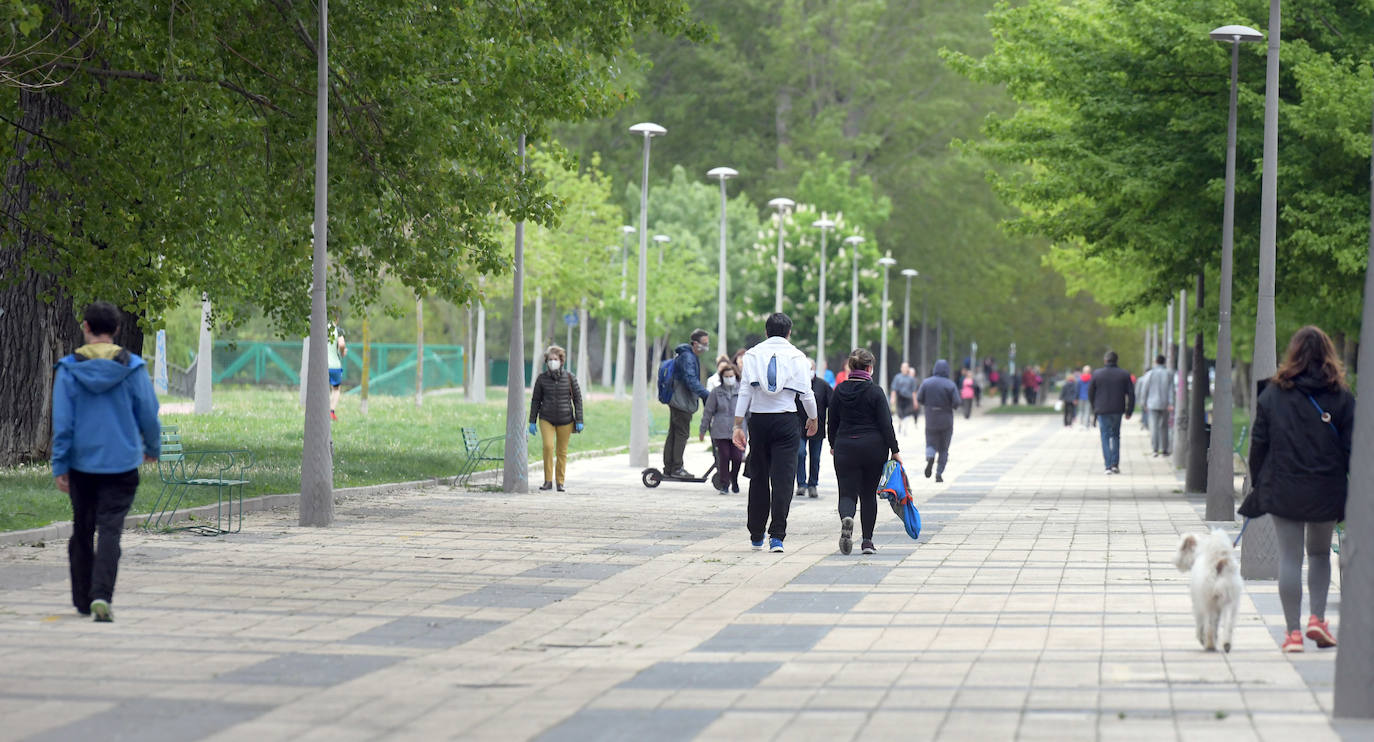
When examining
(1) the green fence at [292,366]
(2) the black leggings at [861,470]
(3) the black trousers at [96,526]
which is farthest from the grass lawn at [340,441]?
(1) the green fence at [292,366]

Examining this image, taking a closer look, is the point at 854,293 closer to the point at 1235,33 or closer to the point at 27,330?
the point at 1235,33

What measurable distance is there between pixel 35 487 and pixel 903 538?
7955 mm

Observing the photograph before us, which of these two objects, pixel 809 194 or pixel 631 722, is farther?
pixel 809 194

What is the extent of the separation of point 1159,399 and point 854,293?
25.8 meters

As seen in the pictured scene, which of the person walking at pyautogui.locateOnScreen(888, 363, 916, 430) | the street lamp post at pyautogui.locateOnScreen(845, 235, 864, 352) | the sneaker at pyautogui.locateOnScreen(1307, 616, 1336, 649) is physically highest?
the street lamp post at pyautogui.locateOnScreen(845, 235, 864, 352)

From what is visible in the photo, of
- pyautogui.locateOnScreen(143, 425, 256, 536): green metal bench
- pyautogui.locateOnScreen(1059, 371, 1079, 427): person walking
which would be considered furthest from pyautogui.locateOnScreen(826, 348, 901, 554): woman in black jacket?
pyautogui.locateOnScreen(1059, 371, 1079, 427): person walking

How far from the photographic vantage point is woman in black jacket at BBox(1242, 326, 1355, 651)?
30.7 ft

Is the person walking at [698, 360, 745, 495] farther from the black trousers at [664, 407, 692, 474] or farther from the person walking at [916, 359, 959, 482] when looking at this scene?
the person walking at [916, 359, 959, 482]

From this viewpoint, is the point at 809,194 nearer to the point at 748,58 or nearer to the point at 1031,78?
the point at 748,58

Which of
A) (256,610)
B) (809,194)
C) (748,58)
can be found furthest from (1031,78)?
(748,58)

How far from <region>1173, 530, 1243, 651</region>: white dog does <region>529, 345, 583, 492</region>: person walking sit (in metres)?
13.1

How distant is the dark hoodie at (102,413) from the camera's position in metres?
9.86

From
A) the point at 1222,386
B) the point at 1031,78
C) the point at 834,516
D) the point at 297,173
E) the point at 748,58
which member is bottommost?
the point at 834,516

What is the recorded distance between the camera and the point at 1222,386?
18.9 metres
